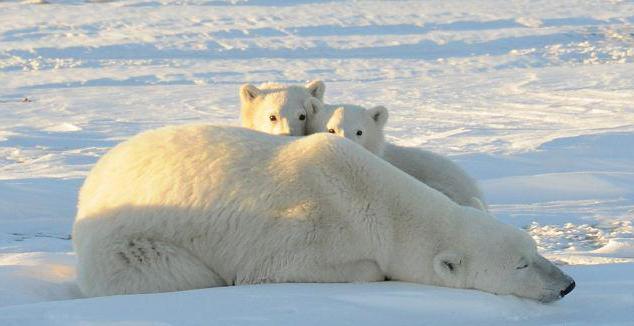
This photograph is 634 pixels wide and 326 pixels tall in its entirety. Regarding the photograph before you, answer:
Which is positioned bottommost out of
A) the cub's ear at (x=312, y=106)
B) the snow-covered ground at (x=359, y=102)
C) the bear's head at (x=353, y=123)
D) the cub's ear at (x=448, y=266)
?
the snow-covered ground at (x=359, y=102)

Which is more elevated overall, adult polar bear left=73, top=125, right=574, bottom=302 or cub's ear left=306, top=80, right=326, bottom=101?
cub's ear left=306, top=80, right=326, bottom=101

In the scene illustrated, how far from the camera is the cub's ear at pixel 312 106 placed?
5.89 m

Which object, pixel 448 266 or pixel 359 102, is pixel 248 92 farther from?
pixel 359 102

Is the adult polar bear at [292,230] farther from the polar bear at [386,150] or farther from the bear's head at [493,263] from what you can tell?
the polar bear at [386,150]

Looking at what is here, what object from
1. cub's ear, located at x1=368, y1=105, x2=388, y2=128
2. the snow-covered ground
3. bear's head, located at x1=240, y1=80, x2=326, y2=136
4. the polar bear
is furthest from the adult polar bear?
cub's ear, located at x1=368, y1=105, x2=388, y2=128

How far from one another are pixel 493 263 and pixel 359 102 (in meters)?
11.2

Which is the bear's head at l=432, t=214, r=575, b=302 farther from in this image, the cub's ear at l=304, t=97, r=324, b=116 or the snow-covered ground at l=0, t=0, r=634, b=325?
the cub's ear at l=304, t=97, r=324, b=116

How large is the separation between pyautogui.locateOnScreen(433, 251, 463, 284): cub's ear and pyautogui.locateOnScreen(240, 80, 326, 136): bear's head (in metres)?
2.12

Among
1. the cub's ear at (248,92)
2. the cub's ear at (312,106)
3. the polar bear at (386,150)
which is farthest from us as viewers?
the cub's ear at (248,92)

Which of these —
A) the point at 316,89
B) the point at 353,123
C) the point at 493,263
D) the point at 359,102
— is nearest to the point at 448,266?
the point at 493,263

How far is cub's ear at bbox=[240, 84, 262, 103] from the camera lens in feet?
20.3

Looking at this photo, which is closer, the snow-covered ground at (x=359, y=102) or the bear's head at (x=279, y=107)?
the snow-covered ground at (x=359, y=102)

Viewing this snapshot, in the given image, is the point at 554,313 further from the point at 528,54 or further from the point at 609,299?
the point at 528,54

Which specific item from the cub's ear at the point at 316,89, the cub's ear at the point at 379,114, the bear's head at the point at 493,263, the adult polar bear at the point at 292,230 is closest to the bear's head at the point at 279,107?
the cub's ear at the point at 316,89
